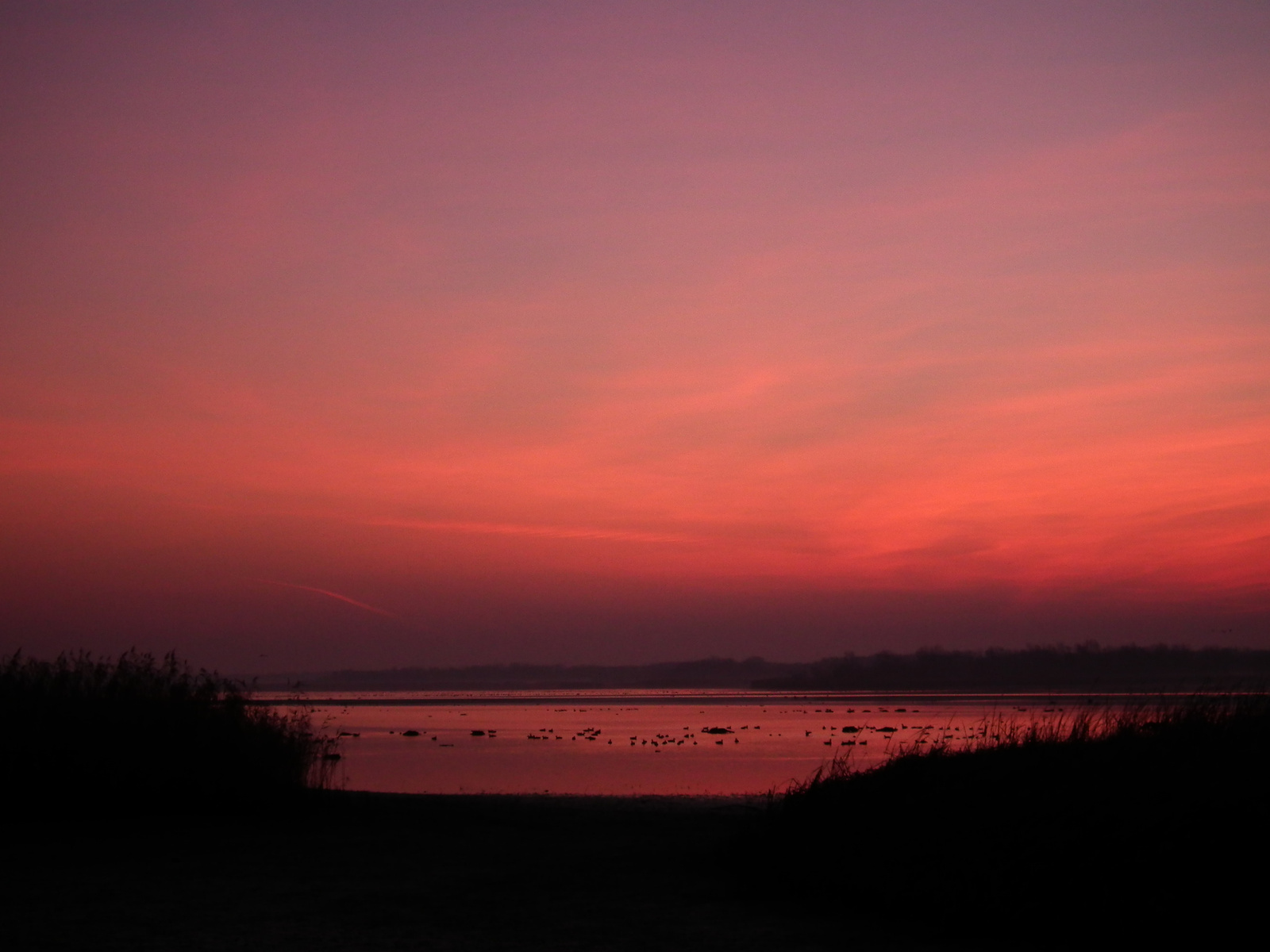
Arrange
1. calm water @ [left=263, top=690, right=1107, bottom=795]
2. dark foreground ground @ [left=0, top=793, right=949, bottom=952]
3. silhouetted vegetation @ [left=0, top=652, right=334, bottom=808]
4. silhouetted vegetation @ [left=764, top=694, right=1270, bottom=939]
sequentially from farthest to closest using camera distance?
calm water @ [left=263, top=690, right=1107, bottom=795] → silhouetted vegetation @ [left=0, top=652, right=334, bottom=808] → dark foreground ground @ [left=0, top=793, right=949, bottom=952] → silhouetted vegetation @ [left=764, top=694, right=1270, bottom=939]

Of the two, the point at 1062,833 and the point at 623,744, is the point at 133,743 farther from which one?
the point at 623,744

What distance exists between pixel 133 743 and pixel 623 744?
25.9 metres

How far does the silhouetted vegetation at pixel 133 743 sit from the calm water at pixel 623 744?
6.88 meters

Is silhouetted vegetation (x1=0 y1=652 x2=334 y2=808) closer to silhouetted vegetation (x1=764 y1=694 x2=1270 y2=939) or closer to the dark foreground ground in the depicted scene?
the dark foreground ground

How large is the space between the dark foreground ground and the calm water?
2.80m

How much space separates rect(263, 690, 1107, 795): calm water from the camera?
2805 centimetres

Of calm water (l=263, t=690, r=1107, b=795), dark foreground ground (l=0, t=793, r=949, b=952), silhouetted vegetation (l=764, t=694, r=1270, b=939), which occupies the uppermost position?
silhouetted vegetation (l=764, t=694, r=1270, b=939)

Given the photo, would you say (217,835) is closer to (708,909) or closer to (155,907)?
(155,907)

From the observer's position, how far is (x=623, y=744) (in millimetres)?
41812

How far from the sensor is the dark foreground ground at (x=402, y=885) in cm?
1040

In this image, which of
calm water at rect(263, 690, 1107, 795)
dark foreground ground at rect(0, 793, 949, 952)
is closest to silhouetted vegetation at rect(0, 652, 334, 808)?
dark foreground ground at rect(0, 793, 949, 952)

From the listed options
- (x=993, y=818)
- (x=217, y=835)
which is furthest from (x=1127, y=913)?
(x=217, y=835)

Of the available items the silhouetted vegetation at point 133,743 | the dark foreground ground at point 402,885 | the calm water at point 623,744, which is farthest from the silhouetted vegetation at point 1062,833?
the silhouetted vegetation at point 133,743

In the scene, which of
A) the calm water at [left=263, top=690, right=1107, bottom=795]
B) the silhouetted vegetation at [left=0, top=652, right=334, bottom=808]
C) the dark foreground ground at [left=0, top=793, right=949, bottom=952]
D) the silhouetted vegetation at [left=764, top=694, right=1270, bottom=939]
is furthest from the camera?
the calm water at [left=263, top=690, right=1107, bottom=795]
